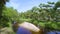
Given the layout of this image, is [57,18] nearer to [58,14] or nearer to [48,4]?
[58,14]

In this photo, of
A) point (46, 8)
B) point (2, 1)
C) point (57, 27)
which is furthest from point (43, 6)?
point (2, 1)

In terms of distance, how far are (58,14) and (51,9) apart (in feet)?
1.31

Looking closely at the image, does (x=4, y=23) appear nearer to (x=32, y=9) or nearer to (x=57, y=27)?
(x=57, y=27)

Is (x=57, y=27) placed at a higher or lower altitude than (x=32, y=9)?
lower

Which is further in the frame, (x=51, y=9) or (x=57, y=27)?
(x=51, y=9)

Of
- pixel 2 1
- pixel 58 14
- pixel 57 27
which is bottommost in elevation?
pixel 57 27

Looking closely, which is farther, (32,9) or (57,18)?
(32,9)

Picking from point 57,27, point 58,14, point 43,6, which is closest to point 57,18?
point 58,14

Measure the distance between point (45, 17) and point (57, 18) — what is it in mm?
1048

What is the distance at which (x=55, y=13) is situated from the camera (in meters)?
7.82

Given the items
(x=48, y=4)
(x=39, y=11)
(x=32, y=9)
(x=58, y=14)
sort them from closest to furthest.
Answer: (x=58, y=14)
(x=48, y=4)
(x=39, y=11)
(x=32, y=9)

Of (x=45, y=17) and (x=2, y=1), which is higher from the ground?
(x=2, y=1)

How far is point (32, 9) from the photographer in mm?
10406

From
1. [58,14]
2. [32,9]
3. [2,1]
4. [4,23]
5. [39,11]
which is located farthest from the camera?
[32,9]
